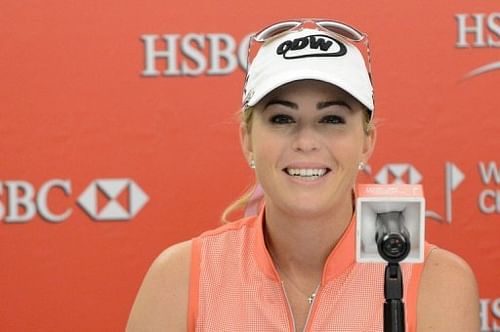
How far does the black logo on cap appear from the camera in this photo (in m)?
1.45

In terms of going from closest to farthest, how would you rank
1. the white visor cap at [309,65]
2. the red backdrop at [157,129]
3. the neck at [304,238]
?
1. the white visor cap at [309,65]
2. the neck at [304,238]
3. the red backdrop at [157,129]

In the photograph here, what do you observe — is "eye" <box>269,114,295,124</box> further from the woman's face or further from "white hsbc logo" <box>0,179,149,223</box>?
"white hsbc logo" <box>0,179,149,223</box>

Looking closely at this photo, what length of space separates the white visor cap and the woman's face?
0.08 ft

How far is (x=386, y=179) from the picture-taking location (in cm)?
218

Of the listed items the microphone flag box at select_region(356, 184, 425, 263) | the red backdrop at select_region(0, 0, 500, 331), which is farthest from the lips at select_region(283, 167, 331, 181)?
the red backdrop at select_region(0, 0, 500, 331)

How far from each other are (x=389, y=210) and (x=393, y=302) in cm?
11

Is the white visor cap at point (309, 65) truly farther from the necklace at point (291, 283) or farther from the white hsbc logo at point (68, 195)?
the white hsbc logo at point (68, 195)

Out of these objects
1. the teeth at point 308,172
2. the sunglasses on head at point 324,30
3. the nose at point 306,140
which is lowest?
the teeth at point 308,172

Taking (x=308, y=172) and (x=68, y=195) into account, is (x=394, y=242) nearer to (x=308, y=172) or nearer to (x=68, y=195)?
(x=308, y=172)

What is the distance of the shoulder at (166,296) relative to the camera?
1575 mm

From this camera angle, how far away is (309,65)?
142 cm

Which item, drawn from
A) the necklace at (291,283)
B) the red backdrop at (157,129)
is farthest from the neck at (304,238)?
the red backdrop at (157,129)

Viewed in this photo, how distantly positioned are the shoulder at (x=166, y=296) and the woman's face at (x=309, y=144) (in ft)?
0.85

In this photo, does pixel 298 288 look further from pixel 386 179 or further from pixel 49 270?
pixel 49 270
